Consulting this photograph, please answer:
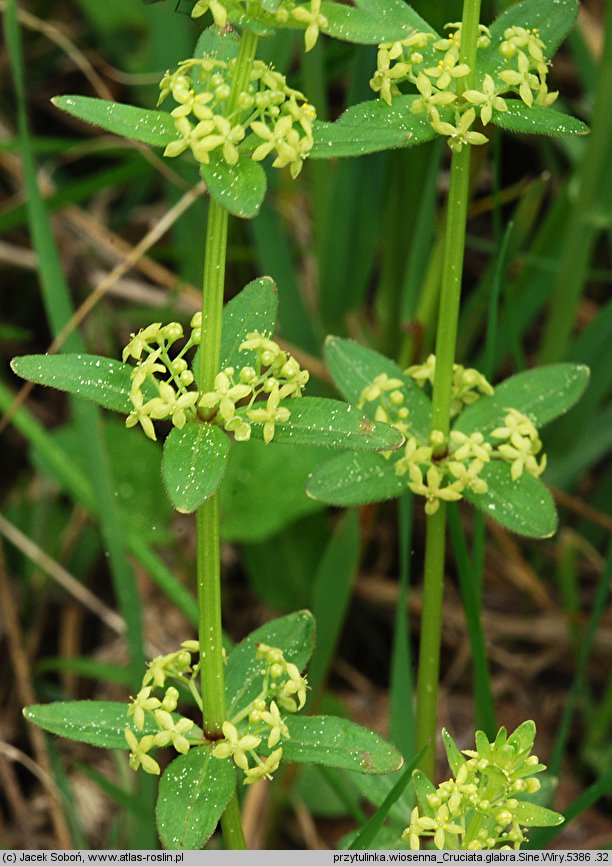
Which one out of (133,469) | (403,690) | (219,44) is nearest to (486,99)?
(219,44)

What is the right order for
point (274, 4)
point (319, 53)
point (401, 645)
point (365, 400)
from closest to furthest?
point (274, 4) < point (365, 400) < point (401, 645) < point (319, 53)

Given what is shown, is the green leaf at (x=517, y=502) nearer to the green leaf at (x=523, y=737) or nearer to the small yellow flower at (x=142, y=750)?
the green leaf at (x=523, y=737)

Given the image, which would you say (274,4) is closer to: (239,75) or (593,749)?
(239,75)

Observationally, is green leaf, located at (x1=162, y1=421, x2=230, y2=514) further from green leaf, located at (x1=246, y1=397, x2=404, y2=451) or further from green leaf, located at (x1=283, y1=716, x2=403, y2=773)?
green leaf, located at (x1=283, y1=716, x2=403, y2=773)

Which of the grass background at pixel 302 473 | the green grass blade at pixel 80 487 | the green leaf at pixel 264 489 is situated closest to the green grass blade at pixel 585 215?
the grass background at pixel 302 473

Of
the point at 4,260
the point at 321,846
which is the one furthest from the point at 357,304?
the point at 321,846

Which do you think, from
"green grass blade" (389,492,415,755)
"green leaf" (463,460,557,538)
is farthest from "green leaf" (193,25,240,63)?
"green grass blade" (389,492,415,755)
